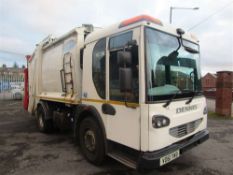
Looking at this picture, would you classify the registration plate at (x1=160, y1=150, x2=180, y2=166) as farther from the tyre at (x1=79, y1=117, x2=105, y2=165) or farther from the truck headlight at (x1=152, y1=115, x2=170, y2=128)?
the tyre at (x1=79, y1=117, x2=105, y2=165)

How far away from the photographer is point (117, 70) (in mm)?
3502

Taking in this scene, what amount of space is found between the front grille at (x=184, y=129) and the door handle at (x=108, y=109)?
3.33 ft

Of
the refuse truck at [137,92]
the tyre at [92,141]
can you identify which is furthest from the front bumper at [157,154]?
the tyre at [92,141]

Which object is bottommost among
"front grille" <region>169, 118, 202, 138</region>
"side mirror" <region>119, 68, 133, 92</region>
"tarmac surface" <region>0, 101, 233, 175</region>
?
"tarmac surface" <region>0, 101, 233, 175</region>

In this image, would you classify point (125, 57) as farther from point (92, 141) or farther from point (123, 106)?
point (92, 141)

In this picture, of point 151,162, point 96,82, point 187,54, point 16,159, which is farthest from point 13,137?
point 187,54

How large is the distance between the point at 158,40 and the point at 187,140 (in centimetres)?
185

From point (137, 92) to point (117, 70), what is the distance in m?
0.62

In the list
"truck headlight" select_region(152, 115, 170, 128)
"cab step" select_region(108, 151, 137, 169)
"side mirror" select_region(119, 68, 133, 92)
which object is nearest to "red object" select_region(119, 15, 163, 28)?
"side mirror" select_region(119, 68, 133, 92)

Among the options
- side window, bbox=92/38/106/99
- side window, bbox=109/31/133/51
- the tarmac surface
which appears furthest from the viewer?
the tarmac surface

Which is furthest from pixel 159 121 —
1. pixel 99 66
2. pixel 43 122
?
pixel 43 122

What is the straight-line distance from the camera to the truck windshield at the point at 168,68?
10.2ft

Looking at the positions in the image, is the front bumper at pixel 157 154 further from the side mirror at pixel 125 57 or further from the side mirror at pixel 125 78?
the side mirror at pixel 125 57

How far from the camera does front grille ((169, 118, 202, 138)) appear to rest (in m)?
3.38
